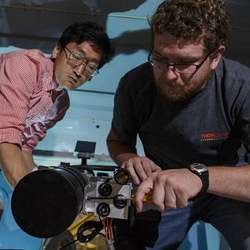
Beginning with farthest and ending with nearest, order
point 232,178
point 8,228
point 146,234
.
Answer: point 8,228 < point 146,234 < point 232,178

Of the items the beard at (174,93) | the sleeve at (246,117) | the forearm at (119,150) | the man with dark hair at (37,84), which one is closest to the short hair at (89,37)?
the man with dark hair at (37,84)

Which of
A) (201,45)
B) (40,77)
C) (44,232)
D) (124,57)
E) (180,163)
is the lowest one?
(124,57)

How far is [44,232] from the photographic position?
2.28 feet

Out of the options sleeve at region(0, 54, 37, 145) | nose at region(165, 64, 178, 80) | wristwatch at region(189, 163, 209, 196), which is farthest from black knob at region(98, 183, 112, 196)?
sleeve at region(0, 54, 37, 145)

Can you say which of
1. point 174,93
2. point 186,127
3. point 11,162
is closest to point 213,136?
point 186,127

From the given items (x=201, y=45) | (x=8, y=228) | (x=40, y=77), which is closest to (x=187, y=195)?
(x=201, y=45)

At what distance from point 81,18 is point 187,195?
63.5 inches

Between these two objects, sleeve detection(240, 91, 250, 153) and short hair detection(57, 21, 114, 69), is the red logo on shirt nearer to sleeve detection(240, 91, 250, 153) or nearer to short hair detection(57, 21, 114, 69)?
sleeve detection(240, 91, 250, 153)

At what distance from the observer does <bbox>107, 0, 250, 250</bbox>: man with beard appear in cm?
86

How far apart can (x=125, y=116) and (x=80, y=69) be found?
33 centimetres

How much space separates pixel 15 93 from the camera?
1304mm

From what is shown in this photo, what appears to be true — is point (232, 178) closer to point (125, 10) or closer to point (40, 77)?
point (40, 77)

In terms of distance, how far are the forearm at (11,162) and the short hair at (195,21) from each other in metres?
0.53

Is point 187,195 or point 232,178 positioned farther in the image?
point 232,178
